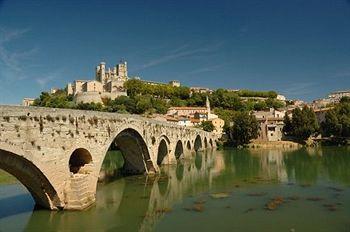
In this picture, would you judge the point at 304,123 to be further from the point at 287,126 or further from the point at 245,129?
the point at 245,129

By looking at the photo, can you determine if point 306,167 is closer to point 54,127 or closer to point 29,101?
point 54,127

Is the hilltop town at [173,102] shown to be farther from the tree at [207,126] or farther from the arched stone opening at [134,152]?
the arched stone opening at [134,152]

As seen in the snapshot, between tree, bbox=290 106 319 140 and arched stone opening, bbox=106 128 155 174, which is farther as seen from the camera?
tree, bbox=290 106 319 140

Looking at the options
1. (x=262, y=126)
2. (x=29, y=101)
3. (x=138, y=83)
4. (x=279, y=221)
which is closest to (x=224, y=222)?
(x=279, y=221)

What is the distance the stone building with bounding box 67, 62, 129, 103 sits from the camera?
258 ft

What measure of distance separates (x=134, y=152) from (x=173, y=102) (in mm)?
67562

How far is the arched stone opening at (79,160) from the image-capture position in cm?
1509

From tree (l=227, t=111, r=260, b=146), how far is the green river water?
29.4m

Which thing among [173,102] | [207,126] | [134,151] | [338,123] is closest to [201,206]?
[134,151]

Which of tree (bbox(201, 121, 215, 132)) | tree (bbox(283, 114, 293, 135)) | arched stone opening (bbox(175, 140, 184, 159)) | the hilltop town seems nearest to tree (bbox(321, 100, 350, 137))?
tree (bbox(283, 114, 293, 135))

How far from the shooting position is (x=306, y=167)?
28172mm

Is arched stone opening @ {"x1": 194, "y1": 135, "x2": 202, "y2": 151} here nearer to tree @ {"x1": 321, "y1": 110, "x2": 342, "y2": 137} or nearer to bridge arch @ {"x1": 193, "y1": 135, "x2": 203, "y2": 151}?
bridge arch @ {"x1": 193, "y1": 135, "x2": 203, "y2": 151}

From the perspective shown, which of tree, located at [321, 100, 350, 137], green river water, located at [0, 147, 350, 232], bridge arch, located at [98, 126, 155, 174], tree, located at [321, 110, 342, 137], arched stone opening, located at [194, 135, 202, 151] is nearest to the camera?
green river water, located at [0, 147, 350, 232]

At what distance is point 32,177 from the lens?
41.6 feet
